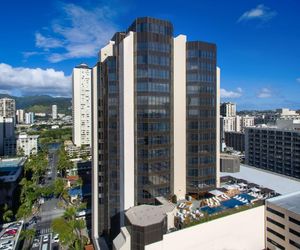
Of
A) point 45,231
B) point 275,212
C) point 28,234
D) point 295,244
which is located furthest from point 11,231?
point 295,244

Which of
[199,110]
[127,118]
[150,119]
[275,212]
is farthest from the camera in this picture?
[199,110]

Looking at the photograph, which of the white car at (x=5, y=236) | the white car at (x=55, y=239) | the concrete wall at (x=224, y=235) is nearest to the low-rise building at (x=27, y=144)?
the white car at (x=55, y=239)

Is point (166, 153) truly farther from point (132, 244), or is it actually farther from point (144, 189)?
point (132, 244)

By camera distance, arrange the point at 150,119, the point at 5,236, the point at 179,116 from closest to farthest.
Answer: the point at 150,119, the point at 179,116, the point at 5,236

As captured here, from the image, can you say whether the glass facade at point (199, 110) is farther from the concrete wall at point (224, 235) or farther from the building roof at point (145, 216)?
the building roof at point (145, 216)

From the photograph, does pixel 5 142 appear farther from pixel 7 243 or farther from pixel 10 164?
pixel 7 243

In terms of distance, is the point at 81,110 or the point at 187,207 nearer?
the point at 187,207

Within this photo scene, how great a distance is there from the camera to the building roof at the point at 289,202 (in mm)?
35234

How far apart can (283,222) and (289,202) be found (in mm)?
3473

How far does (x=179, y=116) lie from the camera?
4550cm

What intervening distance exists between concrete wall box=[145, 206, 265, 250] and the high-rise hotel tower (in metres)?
10.9

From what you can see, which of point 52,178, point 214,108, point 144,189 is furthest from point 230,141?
point 144,189

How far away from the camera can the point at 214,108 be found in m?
48.4

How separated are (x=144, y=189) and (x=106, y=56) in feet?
88.5
